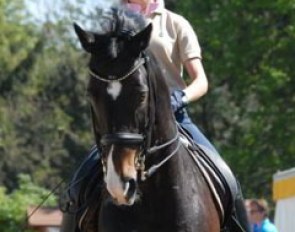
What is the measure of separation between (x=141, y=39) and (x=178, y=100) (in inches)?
33.8

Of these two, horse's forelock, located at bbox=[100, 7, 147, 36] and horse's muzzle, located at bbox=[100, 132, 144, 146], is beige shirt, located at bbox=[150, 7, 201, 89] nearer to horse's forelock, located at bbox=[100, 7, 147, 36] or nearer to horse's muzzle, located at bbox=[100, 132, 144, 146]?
horse's forelock, located at bbox=[100, 7, 147, 36]

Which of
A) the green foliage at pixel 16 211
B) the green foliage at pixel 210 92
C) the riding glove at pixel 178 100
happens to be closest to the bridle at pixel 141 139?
the riding glove at pixel 178 100

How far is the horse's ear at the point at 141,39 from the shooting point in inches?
261

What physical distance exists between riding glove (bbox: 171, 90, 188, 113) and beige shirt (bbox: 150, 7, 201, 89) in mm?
370

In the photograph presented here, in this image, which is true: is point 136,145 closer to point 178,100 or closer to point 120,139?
point 120,139

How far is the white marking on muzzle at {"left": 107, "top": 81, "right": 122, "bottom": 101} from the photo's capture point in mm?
6418

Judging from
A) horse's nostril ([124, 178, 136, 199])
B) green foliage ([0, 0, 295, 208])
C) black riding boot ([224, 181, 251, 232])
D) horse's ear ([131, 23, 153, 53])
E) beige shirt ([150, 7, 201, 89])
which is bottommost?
green foliage ([0, 0, 295, 208])

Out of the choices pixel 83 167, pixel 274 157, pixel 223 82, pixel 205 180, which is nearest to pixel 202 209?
pixel 205 180

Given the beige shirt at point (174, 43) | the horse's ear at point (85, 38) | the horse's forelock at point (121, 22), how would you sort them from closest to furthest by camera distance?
1. the horse's ear at point (85, 38)
2. the horse's forelock at point (121, 22)
3. the beige shirt at point (174, 43)

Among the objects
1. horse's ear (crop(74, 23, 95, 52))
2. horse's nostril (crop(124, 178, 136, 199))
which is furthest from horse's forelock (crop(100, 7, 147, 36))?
horse's nostril (crop(124, 178, 136, 199))

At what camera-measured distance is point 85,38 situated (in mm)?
6566

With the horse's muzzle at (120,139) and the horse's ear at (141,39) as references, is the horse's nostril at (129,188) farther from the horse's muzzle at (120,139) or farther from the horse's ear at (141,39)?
the horse's ear at (141,39)

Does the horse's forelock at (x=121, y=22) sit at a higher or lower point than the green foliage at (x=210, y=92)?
higher

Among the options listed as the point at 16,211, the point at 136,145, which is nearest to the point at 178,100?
the point at 136,145
